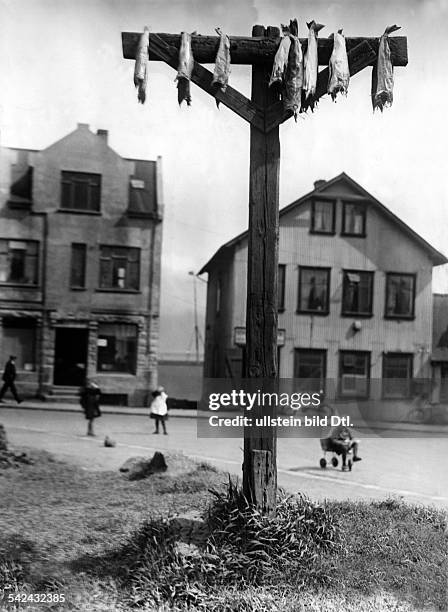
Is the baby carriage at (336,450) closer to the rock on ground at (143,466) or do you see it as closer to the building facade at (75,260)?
the rock on ground at (143,466)

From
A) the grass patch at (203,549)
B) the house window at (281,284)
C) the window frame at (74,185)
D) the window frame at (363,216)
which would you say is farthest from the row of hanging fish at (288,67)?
the grass patch at (203,549)

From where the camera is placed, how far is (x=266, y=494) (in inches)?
153

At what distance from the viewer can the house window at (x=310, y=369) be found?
4703mm

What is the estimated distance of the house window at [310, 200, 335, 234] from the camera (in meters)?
4.85

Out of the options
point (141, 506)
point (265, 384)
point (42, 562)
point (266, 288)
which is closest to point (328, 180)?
point (266, 288)

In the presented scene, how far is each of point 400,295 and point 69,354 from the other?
2.48m

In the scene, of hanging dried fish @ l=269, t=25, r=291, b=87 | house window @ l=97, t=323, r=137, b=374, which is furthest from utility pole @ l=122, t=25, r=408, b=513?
house window @ l=97, t=323, r=137, b=374

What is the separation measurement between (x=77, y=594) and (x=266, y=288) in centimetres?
205

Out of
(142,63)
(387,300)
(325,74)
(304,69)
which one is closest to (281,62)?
(304,69)

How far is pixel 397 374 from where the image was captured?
16.2 ft

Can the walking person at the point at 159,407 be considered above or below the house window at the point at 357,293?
below

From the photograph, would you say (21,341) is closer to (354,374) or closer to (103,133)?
(103,133)

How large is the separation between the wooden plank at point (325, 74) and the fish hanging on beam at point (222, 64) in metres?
0.33

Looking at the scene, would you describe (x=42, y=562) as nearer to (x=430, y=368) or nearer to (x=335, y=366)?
(x=335, y=366)
